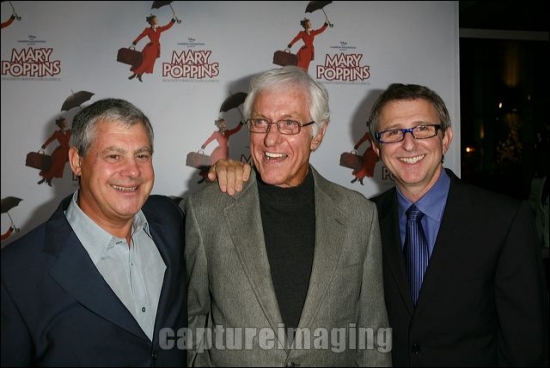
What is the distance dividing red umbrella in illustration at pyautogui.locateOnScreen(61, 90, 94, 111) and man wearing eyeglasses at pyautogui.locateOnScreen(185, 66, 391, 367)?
2287 mm

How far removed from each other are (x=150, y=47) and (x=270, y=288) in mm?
2784

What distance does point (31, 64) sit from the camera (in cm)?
361

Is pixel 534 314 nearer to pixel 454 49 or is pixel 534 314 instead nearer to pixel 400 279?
pixel 400 279

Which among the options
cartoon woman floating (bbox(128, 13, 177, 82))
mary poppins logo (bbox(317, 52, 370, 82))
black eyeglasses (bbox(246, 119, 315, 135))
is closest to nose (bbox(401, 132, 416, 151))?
black eyeglasses (bbox(246, 119, 315, 135))

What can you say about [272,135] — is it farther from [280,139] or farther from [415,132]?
[415,132]

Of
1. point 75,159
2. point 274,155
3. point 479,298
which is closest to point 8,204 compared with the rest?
point 75,159

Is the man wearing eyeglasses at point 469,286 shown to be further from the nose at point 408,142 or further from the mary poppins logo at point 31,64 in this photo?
the mary poppins logo at point 31,64

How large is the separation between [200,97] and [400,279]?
8.25 ft

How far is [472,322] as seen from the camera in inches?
71.6

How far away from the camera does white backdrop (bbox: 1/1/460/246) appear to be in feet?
11.9

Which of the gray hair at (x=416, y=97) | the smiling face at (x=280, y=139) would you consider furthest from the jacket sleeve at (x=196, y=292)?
the gray hair at (x=416, y=97)

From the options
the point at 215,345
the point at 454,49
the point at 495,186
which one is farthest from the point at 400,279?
the point at 495,186

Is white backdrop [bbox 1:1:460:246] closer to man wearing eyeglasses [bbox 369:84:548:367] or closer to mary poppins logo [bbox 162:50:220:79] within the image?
mary poppins logo [bbox 162:50:220:79]

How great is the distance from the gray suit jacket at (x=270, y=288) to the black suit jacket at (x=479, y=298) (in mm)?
159
